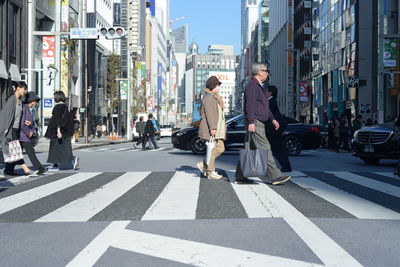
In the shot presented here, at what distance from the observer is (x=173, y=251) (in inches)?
154

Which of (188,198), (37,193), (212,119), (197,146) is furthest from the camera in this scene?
(197,146)

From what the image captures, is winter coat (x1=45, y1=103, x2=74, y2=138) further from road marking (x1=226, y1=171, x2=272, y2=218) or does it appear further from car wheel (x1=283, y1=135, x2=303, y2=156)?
car wheel (x1=283, y1=135, x2=303, y2=156)

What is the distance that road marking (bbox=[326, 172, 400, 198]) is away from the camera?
7.33m

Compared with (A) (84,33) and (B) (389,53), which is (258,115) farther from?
(B) (389,53)

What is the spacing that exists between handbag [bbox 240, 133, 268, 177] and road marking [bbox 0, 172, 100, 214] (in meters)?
2.56

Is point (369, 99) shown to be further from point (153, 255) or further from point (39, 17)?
point (153, 255)

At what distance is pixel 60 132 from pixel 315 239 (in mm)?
7373

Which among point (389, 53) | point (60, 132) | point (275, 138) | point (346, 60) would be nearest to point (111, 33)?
point (389, 53)

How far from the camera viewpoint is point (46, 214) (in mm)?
5594

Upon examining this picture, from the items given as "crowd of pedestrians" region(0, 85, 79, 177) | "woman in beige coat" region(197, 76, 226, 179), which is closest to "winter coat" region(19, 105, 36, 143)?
"crowd of pedestrians" region(0, 85, 79, 177)

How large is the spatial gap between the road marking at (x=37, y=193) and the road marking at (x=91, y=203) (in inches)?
22.6

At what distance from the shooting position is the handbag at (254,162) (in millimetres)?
7602

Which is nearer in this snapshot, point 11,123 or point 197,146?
point 11,123

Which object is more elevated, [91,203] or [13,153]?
[13,153]
